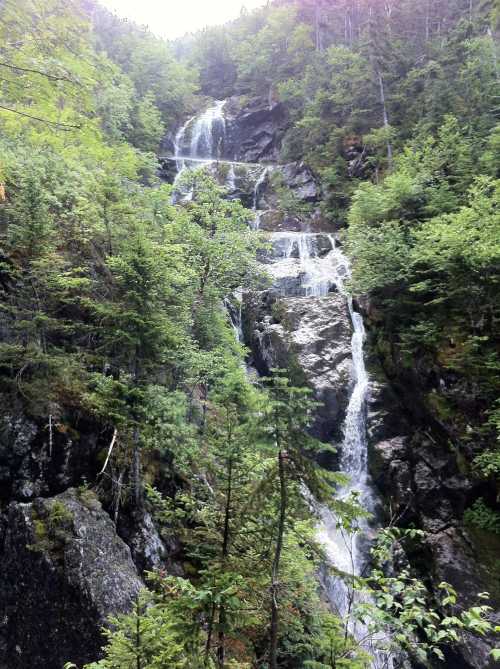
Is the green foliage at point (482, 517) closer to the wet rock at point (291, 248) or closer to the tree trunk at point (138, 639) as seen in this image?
the tree trunk at point (138, 639)

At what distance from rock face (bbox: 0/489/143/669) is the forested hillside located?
30 millimetres

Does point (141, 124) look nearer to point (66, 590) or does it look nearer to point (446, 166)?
point (446, 166)

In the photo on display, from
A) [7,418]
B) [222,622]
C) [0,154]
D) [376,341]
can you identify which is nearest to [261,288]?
[376,341]

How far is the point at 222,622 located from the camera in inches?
131

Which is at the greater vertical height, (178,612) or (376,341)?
(376,341)

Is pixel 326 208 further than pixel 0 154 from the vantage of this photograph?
Yes

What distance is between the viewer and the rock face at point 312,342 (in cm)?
1450

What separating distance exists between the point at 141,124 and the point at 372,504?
2390 centimetres

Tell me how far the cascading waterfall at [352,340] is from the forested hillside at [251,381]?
12 centimetres

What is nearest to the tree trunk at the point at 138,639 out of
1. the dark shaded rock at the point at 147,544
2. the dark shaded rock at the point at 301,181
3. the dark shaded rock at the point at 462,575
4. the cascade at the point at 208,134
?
the dark shaded rock at the point at 147,544

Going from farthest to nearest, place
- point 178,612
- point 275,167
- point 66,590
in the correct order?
point 275,167 < point 66,590 < point 178,612

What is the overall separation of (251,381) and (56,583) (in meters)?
8.97

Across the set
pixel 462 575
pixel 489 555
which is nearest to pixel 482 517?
pixel 489 555

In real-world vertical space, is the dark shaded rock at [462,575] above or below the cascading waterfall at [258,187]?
below
